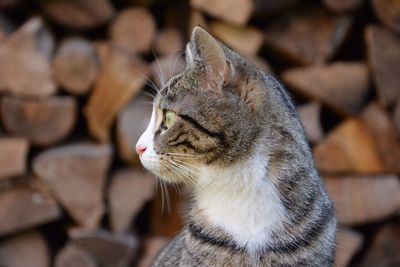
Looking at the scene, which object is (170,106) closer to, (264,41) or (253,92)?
(253,92)

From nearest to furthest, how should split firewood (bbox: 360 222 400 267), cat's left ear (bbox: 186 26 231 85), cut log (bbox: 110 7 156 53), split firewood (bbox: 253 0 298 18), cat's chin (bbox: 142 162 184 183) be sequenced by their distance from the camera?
cat's left ear (bbox: 186 26 231 85), cat's chin (bbox: 142 162 184 183), split firewood (bbox: 253 0 298 18), cut log (bbox: 110 7 156 53), split firewood (bbox: 360 222 400 267)

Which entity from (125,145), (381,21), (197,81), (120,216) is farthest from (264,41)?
(197,81)

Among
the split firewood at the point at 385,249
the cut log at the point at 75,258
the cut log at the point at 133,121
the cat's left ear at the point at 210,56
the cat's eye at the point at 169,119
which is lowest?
the split firewood at the point at 385,249

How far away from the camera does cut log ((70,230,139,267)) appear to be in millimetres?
2297

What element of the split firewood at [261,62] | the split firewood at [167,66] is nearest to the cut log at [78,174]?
the split firewood at [167,66]

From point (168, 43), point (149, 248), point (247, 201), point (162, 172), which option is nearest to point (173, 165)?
point (162, 172)

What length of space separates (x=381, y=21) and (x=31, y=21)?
973mm

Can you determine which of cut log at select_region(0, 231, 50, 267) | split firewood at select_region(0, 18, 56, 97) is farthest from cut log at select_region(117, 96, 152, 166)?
cut log at select_region(0, 231, 50, 267)

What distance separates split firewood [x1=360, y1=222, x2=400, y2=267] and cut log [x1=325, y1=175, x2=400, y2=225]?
0.08 meters

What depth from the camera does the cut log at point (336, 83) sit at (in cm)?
222

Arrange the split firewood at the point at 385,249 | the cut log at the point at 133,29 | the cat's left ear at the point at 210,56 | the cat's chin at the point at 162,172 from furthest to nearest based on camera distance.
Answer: the split firewood at the point at 385,249
the cut log at the point at 133,29
the cat's chin at the point at 162,172
the cat's left ear at the point at 210,56

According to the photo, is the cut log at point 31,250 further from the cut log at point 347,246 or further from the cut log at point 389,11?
the cut log at point 389,11

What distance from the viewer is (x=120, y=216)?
2.30 m

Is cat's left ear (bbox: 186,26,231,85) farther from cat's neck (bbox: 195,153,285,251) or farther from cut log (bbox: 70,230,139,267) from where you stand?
cut log (bbox: 70,230,139,267)
